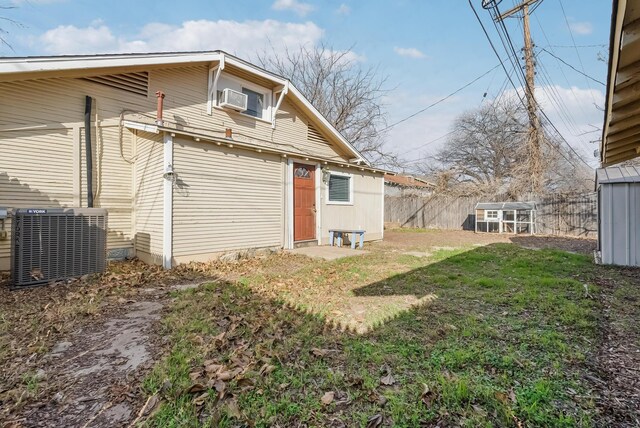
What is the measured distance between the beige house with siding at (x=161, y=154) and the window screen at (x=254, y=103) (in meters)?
0.03

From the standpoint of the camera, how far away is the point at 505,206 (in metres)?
13.6

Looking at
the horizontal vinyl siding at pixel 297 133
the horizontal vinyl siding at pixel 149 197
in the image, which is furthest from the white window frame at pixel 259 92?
the horizontal vinyl siding at pixel 149 197

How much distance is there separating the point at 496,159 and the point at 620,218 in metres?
21.8

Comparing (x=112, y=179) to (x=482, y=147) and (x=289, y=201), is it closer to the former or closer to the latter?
(x=289, y=201)

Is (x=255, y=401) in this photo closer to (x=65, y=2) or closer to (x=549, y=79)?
(x=65, y=2)

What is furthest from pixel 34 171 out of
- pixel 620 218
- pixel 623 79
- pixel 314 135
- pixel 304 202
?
pixel 620 218

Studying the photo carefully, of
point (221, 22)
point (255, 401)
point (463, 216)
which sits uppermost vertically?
point (221, 22)

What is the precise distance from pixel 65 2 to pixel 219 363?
874cm

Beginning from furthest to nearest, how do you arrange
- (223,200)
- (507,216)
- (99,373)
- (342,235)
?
(507,216)
(342,235)
(223,200)
(99,373)

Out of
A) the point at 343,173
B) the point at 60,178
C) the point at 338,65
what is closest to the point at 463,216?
the point at 343,173

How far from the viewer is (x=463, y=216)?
1569cm

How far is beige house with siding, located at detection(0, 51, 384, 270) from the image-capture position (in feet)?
18.3

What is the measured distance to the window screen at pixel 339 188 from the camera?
9.17 meters

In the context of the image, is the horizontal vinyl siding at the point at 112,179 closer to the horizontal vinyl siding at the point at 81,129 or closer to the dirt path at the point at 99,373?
the horizontal vinyl siding at the point at 81,129
